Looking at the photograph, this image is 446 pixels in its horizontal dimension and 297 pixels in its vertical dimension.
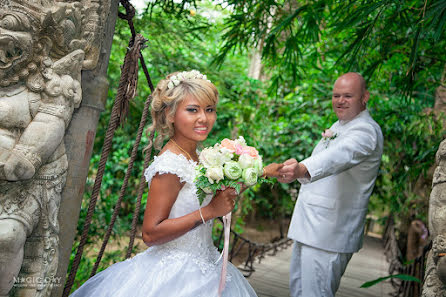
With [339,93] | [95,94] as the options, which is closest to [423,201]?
[339,93]

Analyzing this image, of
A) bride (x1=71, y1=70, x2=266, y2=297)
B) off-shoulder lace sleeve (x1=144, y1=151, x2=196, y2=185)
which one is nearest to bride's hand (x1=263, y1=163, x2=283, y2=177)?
bride (x1=71, y1=70, x2=266, y2=297)

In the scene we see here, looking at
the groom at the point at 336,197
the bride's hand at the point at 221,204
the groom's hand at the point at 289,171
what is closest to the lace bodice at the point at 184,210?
the bride's hand at the point at 221,204

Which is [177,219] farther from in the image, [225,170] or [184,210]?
[225,170]

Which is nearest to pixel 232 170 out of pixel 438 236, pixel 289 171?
pixel 289 171

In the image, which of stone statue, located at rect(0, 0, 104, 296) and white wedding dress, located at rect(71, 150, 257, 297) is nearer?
stone statue, located at rect(0, 0, 104, 296)

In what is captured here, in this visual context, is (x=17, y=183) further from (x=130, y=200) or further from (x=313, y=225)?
(x=130, y=200)

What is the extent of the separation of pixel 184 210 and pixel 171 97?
0.58 m

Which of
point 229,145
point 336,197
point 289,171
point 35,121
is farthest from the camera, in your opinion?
point 336,197

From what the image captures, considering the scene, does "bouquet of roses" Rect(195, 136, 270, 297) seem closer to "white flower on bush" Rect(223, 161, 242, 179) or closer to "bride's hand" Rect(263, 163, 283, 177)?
"white flower on bush" Rect(223, 161, 242, 179)

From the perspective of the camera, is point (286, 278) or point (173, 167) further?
point (286, 278)

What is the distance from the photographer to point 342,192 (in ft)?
10.1

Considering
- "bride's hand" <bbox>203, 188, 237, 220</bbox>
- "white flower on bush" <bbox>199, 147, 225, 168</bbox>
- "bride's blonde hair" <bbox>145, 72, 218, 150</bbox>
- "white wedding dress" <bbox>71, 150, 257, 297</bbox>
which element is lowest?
"white wedding dress" <bbox>71, 150, 257, 297</bbox>

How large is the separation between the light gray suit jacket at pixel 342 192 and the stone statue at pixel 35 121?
5.53 ft

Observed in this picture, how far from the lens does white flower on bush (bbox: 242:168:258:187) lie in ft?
5.87
